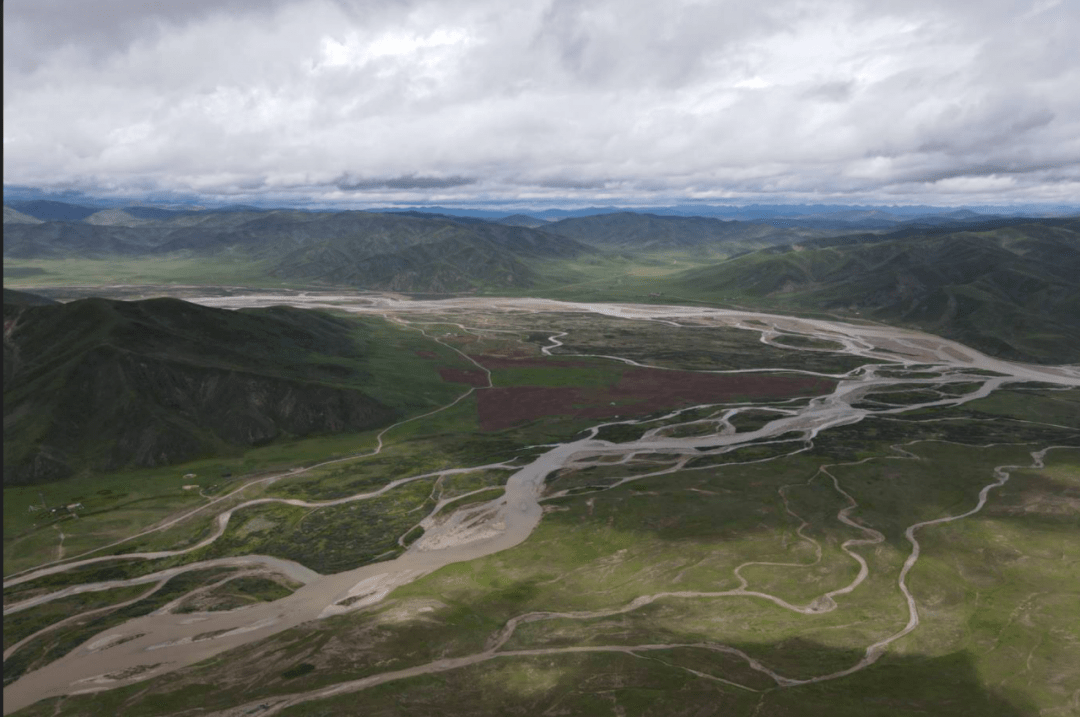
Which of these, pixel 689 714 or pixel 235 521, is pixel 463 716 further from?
pixel 235 521

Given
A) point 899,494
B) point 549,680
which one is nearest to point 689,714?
point 549,680

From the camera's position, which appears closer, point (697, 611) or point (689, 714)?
point (689, 714)

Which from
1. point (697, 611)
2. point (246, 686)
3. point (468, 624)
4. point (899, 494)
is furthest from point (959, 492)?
point (246, 686)

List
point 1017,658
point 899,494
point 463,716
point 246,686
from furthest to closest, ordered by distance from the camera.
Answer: point 899,494, point 1017,658, point 246,686, point 463,716

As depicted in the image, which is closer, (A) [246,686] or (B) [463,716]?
(B) [463,716]

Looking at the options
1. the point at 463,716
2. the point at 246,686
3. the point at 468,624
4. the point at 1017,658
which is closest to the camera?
the point at 463,716

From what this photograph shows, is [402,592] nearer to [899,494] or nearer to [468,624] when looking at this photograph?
[468,624]

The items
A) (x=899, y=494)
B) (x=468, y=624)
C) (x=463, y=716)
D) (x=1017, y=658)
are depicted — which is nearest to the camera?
(x=463, y=716)

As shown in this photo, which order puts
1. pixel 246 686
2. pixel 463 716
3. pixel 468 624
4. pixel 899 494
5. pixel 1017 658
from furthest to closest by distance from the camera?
pixel 899 494
pixel 468 624
pixel 1017 658
pixel 246 686
pixel 463 716
